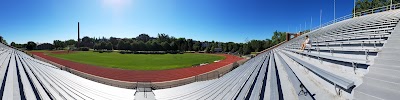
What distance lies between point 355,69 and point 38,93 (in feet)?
21.2

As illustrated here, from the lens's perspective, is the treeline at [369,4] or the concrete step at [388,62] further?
the treeline at [369,4]

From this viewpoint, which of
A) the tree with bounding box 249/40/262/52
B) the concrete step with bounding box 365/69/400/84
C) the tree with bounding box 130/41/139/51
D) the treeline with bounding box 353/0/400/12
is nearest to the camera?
the concrete step with bounding box 365/69/400/84

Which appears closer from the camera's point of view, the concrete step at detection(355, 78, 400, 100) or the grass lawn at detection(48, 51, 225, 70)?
the concrete step at detection(355, 78, 400, 100)

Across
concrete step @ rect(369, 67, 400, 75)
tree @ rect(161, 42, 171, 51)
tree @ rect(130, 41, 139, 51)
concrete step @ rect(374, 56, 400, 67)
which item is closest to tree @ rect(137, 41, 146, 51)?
tree @ rect(130, 41, 139, 51)

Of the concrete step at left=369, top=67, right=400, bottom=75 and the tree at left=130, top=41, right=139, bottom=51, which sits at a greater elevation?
the tree at left=130, top=41, right=139, bottom=51

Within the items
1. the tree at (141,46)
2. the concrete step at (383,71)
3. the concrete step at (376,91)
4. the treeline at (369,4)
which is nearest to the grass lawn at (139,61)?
the tree at (141,46)

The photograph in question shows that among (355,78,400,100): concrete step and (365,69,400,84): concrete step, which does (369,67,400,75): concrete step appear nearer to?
(365,69,400,84): concrete step

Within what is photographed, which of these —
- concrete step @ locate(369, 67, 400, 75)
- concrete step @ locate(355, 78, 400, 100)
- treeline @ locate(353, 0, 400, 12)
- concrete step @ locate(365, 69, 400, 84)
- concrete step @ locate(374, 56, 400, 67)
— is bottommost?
concrete step @ locate(355, 78, 400, 100)

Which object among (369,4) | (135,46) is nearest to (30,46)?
(135,46)

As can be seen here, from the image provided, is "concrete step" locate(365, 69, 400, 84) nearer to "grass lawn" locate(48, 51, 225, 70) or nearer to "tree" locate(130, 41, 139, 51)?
"grass lawn" locate(48, 51, 225, 70)

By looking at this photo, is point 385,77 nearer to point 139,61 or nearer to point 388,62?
point 388,62

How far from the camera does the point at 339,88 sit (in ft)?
10.4

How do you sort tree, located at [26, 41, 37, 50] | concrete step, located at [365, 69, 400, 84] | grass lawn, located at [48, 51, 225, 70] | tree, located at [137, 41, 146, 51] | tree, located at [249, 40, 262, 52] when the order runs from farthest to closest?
tree, located at [26, 41, 37, 50], tree, located at [137, 41, 146, 51], tree, located at [249, 40, 262, 52], grass lawn, located at [48, 51, 225, 70], concrete step, located at [365, 69, 400, 84]

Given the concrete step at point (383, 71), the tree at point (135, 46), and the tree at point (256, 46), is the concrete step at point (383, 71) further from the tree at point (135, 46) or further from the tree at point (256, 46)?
the tree at point (135, 46)
